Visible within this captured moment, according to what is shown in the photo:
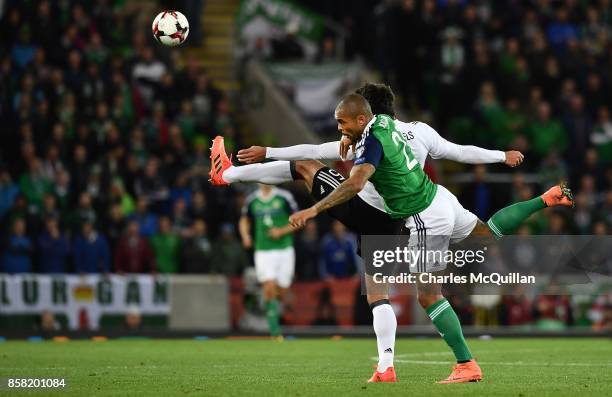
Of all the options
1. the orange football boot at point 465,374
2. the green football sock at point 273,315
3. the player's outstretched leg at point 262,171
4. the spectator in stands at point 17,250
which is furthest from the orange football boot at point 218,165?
the spectator in stands at point 17,250

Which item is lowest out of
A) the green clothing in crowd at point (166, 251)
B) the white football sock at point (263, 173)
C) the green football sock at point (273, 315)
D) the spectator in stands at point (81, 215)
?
the green football sock at point (273, 315)

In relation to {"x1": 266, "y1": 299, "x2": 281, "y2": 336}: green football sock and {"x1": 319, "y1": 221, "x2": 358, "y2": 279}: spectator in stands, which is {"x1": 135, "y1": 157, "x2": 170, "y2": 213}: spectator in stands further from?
{"x1": 266, "y1": 299, "x2": 281, "y2": 336}: green football sock

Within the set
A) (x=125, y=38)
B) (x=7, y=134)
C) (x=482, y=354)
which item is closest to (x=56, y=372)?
(x=482, y=354)

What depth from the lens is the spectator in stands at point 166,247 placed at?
22.4 metres

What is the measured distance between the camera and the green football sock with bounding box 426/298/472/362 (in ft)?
34.1

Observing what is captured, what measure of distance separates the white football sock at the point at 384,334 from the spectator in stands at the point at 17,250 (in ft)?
38.7

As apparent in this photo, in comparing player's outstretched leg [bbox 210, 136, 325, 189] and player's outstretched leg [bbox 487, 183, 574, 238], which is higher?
player's outstretched leg [bbox 210, 136, 325, 189]

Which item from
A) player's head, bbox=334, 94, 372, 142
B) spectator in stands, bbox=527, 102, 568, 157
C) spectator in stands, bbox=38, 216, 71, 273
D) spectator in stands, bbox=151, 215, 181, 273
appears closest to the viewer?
→ player's head, bbox=334, 94, 372, 142

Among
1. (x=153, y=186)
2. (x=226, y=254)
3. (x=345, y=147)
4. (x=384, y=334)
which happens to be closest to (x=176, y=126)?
(x=153, y=186)

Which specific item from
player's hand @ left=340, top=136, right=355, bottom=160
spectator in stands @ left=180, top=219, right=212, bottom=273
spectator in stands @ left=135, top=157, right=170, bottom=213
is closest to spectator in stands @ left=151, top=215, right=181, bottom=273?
spectator in stands @ left=180, top=219, right=212, bottom=273

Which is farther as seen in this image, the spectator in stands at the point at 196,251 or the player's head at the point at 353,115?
the spectator in stands at the point at 196,251

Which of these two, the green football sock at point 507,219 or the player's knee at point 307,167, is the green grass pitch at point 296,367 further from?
the player's knee at point 307,167

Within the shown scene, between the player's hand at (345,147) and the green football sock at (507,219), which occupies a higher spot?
the player's hand at (345,147)

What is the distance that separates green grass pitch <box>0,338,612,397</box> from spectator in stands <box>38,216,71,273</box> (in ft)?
12.3
